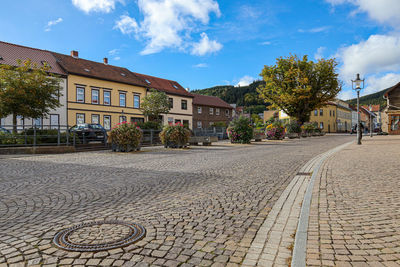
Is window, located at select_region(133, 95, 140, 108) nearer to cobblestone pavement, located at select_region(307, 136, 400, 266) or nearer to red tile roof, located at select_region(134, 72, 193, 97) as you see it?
red tile roof, located at select_region(134, 72, 193, 97)

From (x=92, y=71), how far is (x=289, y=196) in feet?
106

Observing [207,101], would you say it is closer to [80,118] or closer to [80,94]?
[80,94]

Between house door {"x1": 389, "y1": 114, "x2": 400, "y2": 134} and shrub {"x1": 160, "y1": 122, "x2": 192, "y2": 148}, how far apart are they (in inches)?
1437

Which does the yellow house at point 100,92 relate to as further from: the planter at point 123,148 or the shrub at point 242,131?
the shrub at point 242,131

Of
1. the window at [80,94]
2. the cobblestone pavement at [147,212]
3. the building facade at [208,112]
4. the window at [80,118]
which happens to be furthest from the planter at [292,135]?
the cobblestone pavement at [147,212]

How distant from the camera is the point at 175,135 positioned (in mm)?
18375

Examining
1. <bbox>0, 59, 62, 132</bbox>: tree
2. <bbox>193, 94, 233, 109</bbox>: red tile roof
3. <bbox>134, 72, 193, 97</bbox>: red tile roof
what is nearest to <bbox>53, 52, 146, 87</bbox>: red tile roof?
<bbox>134, 72, 193, 97</bbox>: red tile roof

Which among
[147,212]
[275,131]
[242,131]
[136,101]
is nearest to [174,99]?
[136,101]

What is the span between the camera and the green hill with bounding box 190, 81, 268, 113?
421 ft

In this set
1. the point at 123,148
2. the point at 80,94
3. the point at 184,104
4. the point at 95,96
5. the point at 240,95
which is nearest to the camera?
the point at 123,148

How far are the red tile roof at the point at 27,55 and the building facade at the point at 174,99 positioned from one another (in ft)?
42.8

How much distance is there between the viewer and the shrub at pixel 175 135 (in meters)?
18.4

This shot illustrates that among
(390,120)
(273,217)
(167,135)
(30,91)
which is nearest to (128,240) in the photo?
(273,217)

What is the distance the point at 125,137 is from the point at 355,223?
13.8 m
